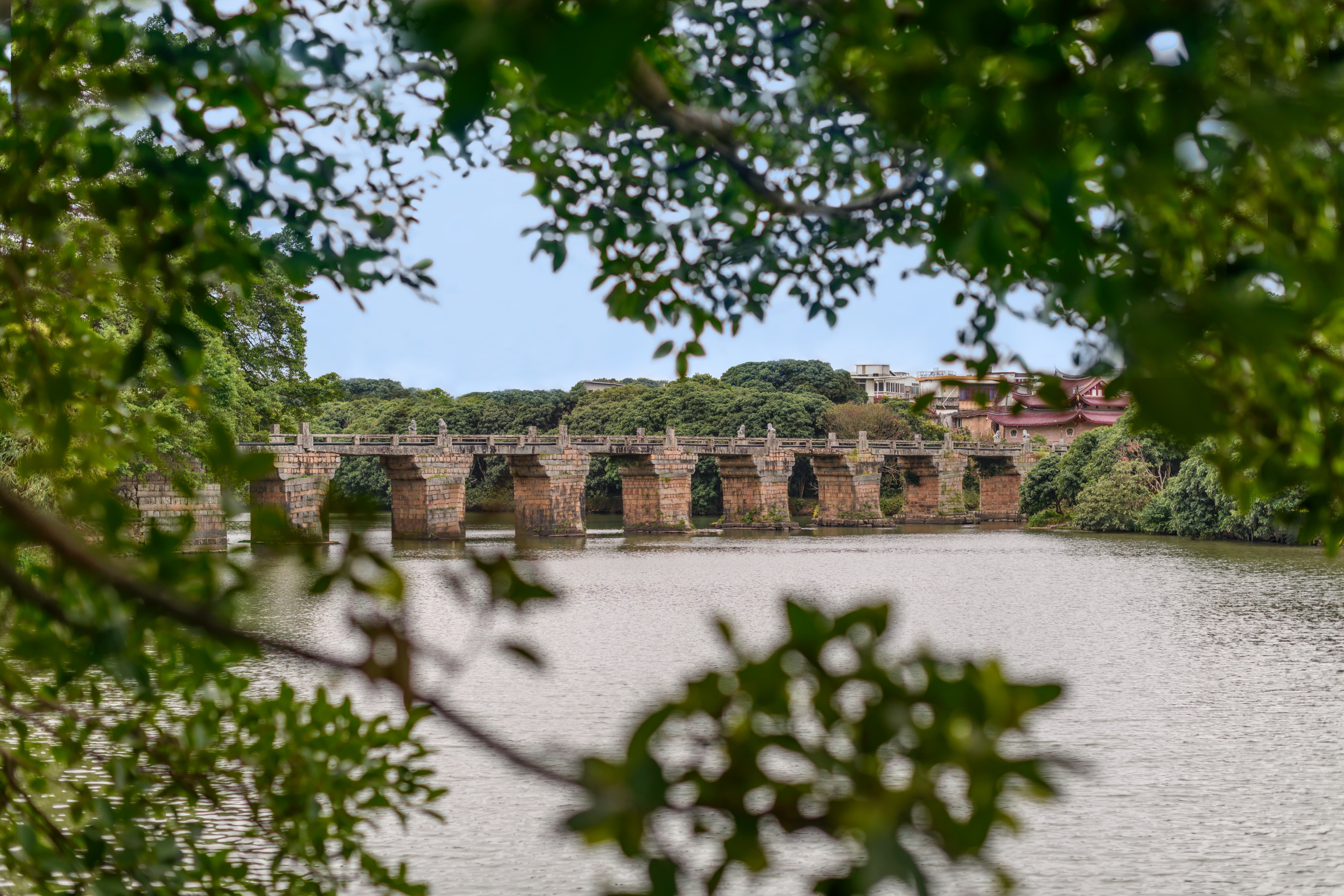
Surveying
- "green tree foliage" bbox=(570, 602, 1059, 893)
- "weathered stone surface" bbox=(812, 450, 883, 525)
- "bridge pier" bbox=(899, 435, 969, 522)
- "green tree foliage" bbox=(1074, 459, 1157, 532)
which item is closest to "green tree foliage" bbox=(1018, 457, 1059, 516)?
"bridge pier" bbox=(899, 435, 969, 522)

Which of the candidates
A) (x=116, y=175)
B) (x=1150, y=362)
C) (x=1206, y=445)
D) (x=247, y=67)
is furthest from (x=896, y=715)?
(x=116, y=175)

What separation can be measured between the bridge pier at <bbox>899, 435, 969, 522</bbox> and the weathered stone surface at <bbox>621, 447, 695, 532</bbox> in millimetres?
16589

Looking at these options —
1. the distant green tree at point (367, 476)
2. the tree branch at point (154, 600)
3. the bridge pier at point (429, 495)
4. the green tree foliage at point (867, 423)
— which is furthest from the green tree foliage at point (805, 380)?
the tree branch at point (154, 600)

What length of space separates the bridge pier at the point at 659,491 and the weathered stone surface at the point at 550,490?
371 centimetres

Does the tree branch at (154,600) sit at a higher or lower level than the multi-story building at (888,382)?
lower

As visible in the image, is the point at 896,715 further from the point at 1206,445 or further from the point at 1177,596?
the point at 1177,596

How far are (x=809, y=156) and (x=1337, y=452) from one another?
132 inches

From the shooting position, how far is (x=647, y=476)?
5816cm

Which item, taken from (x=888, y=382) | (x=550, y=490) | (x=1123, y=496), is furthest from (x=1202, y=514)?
(x=888, y=382)

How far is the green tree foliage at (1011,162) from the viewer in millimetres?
1224

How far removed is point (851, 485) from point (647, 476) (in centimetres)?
1275

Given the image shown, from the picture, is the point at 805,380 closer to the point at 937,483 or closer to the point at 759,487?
the point at 937,483

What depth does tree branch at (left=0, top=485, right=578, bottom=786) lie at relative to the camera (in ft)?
5.09

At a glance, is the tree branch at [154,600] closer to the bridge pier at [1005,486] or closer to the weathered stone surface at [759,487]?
the weathered stone surface at [759,487]
